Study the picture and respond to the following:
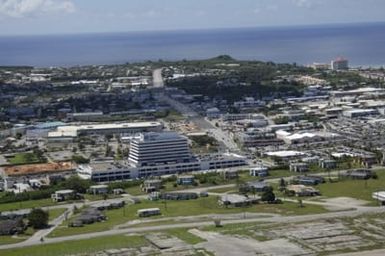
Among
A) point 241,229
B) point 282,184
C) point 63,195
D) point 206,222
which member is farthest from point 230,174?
point 241,229

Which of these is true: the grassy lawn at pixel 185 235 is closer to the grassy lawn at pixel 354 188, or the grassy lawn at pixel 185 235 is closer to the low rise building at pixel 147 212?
the low rise building at pixel 147 212

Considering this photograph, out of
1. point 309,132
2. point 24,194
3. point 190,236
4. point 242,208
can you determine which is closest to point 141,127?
point 309,132

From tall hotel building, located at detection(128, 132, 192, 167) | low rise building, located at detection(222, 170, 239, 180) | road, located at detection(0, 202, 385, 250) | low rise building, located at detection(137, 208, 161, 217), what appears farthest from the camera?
tall hotel building, located at detection(128, 132, 192, 167)

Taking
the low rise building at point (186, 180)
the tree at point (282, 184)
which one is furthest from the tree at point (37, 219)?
the tree at point (282, 184)

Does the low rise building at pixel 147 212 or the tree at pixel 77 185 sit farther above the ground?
the tree at pixel 77 185

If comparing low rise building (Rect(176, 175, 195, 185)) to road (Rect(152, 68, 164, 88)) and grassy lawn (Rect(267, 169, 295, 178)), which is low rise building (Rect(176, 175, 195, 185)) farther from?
road (Rect(152, 68, 164, 88))

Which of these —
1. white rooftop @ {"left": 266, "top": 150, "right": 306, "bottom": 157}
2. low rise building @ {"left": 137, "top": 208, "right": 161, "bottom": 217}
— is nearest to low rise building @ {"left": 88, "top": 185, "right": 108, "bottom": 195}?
low rise building @ {"left": 137, "top": 208, "right": 161, "bottom": 217}

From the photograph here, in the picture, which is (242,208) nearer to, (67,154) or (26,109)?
(67,154)
